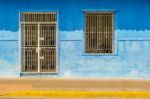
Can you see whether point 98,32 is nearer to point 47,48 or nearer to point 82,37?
point 82,37

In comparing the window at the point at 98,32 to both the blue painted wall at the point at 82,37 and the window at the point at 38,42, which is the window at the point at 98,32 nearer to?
the blue painted wall at the point at 82,37

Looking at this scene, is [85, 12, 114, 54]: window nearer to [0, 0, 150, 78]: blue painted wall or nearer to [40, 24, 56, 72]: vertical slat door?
[0, 0, 150, 78]: blue painted wall

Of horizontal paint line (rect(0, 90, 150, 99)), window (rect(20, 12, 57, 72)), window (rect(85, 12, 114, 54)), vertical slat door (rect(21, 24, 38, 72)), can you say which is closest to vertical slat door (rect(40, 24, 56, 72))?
window (rect(20, 12, 57, 72))

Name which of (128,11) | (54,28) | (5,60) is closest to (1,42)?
(5,60)

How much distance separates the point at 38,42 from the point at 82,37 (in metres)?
1.77

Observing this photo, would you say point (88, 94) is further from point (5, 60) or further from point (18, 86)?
point (5, 60)

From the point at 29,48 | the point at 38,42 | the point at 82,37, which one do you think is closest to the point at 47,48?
the point at 38,42

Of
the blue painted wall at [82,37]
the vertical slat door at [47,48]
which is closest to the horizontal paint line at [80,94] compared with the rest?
the blue painted wall at [82,37]

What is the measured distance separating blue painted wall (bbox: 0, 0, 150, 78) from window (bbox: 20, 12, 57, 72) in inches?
11.6

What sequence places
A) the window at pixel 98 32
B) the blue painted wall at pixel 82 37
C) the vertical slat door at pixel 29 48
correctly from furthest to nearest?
the vertical slat door at pixel 29 48 < the window at pixel 98 32 < the blue painted wall at pixel 82 37

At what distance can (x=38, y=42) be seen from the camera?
1992 centimetres

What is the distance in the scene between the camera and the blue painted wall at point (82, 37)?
19.5m

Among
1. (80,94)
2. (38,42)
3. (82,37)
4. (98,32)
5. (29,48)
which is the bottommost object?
(80,94)

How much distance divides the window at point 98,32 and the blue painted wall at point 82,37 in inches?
10.4
